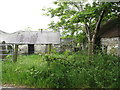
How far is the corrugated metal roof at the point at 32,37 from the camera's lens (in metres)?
13.9

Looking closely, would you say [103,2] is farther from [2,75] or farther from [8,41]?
[8,41]

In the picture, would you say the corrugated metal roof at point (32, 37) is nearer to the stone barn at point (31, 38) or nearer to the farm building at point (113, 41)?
the stone barn at point (31, 38)

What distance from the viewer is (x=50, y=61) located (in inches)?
161

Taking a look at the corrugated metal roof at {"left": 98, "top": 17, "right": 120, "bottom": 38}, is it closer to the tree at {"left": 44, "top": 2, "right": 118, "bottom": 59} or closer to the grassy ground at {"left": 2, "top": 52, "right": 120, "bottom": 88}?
the tree at {"left": 44, "top": 2, "right": 118, "bottom": 59}

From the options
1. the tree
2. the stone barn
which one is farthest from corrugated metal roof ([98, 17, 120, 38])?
the stone barn

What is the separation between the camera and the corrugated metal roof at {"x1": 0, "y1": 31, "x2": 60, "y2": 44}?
13945 millimetres

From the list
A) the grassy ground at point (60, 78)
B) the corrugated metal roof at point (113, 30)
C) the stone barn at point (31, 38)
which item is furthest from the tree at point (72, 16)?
the stone barn at point (31, 38)

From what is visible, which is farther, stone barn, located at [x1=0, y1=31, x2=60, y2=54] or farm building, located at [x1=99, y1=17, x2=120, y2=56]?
stone barn, located at [x1=0, y1=31, x2=60, y2=54]

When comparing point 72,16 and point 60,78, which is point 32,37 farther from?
point 60,78

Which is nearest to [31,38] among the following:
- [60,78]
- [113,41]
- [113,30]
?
[113,30]

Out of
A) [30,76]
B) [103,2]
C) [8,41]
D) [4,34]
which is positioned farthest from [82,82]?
[4,34]

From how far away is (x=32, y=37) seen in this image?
571 inches

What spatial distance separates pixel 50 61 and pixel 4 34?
44.9ft

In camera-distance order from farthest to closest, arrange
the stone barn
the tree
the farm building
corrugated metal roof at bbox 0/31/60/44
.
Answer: corrugated metal roof at bbox 0/31/60/44, the stone barn, the tree, the farm building
